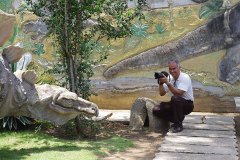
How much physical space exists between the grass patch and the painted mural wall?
8.70 feet

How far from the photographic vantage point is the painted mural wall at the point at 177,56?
877 centimetres

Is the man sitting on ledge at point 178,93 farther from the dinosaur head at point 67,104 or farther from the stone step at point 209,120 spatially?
the dinosaur head at point 67,104

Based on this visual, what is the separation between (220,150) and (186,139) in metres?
0.68

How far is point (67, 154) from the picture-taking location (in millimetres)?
5207

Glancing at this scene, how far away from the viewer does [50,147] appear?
5.60 meters

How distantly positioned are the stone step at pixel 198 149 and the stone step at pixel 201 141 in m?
0.11

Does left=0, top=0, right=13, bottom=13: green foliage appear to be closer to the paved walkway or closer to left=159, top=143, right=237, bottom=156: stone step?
the paved walkway

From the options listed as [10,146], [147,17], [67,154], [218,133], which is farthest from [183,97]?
[147,17]

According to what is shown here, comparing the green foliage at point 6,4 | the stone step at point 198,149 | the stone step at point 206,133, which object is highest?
the green foliage at point 6,4

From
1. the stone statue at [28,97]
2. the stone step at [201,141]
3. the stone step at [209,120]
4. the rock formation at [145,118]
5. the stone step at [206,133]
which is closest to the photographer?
the stone statue at [28,97]

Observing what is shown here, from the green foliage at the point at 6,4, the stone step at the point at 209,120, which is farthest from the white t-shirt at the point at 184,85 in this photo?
the green foliage at the point at 6,4

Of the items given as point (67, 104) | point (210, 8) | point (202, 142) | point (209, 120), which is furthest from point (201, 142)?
point (210, 8)

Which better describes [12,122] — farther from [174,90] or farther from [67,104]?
[174,90]

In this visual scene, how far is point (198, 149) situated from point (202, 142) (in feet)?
1.23
